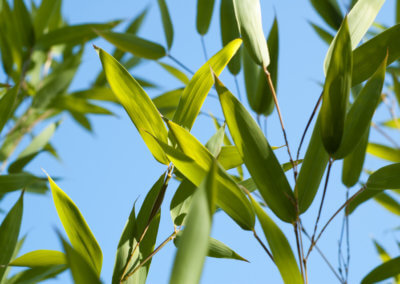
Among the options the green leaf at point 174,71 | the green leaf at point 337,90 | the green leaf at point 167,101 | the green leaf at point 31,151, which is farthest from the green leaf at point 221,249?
the green leaf at point 31,151

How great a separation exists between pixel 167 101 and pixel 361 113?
690mm

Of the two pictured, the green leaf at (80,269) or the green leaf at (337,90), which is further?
the green leaf at (337,90)

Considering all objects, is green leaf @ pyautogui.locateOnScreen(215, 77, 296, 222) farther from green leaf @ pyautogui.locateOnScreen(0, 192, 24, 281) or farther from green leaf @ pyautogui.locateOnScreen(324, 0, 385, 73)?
green leaf @ pyautogui.locateOnScreen(0, 192, 24, 281)

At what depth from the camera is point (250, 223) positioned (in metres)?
0.54

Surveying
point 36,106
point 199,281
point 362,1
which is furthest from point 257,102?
point 36,106

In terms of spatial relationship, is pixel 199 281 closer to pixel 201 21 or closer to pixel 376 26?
pixel 201 21

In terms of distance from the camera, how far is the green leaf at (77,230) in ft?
1.84

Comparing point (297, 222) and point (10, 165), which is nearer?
point (297, 222)

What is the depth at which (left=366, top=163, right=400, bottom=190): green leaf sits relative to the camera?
555mm

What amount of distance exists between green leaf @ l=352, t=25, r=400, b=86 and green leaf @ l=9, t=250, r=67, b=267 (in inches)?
19.2

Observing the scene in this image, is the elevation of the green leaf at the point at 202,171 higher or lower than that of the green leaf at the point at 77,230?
higher

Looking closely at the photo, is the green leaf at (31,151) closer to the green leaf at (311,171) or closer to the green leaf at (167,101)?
the green leaf at (167,101)

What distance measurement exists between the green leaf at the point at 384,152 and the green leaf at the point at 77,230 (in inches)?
32.8

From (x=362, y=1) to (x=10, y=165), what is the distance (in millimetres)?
1172
